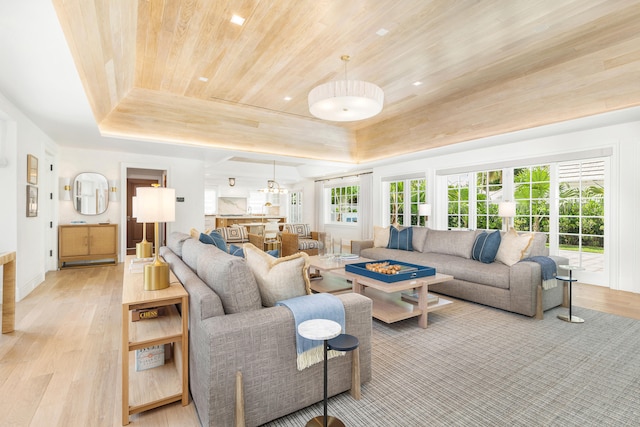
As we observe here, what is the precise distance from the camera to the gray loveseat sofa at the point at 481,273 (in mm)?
3305

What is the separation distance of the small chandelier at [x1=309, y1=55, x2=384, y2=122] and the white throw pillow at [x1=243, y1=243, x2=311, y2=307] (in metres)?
1.91

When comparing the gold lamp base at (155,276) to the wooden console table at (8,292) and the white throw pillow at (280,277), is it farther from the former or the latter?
Answer: the wooden console table at (8,292)

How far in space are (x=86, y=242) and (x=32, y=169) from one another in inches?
83.3

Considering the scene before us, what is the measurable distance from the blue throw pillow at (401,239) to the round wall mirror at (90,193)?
5778mm

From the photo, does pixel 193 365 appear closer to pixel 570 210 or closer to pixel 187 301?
pixel 187 301

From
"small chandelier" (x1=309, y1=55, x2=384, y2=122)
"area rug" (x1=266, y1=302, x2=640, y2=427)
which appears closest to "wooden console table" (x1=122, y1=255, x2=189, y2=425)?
"area rug" (x1=266, y1=302, x2=640, y2=427)

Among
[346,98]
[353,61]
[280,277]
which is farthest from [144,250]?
[353,61]

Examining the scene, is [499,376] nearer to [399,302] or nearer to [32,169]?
[399,302]

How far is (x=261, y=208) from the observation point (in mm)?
13062

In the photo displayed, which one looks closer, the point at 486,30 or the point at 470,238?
the point at 486,30

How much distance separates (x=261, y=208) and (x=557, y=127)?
1050 centimetres

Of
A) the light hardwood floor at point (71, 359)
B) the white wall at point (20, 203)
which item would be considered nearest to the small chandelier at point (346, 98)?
the light hardwood floor at point (71, 359)

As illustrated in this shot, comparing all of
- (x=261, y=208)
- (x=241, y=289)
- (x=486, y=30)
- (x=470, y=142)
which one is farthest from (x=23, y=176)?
(x=261, y=208)

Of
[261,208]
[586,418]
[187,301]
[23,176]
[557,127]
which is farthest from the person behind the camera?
[261,208]
